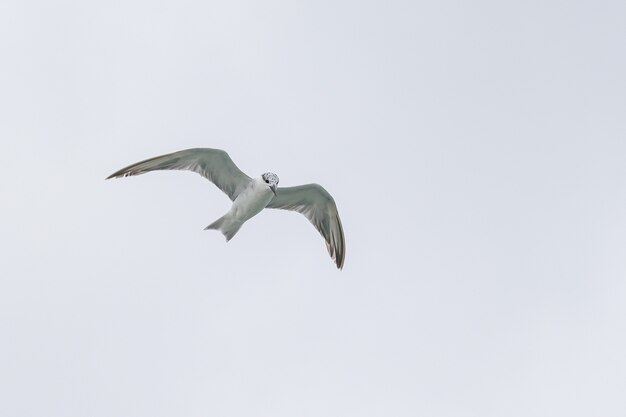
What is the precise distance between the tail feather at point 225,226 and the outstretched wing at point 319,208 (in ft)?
7.13

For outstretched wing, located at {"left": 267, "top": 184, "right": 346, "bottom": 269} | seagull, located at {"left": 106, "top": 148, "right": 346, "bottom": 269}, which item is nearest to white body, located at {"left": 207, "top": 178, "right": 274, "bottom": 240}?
seagull, located at {"left": 106, "top": 148, "right": 346, "bottom": 269}

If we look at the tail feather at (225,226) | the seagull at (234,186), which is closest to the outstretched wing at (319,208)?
the seagull at (234,186)

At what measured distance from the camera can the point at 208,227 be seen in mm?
46656

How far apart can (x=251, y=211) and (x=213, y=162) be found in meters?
2.28

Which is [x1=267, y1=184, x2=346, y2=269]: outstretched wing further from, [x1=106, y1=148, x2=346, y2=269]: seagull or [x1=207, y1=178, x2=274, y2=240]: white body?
[x1=207, y1=178, x2=274, y2=240]: white body

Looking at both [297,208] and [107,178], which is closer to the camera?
[107,178]

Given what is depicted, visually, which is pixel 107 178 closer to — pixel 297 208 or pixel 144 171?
pixel 144 171

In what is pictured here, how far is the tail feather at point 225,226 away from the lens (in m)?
46.5

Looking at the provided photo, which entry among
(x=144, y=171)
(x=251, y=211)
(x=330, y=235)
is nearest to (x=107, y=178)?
(x=144, y=171)

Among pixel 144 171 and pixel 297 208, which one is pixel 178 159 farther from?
pixel 297 208

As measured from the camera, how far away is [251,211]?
46.6 metres

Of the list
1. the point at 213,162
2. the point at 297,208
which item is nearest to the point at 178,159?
the point at 213,162

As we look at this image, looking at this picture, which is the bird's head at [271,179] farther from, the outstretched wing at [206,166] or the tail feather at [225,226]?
the tail feather at [225,226]

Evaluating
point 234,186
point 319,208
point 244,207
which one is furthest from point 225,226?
point 319,208
